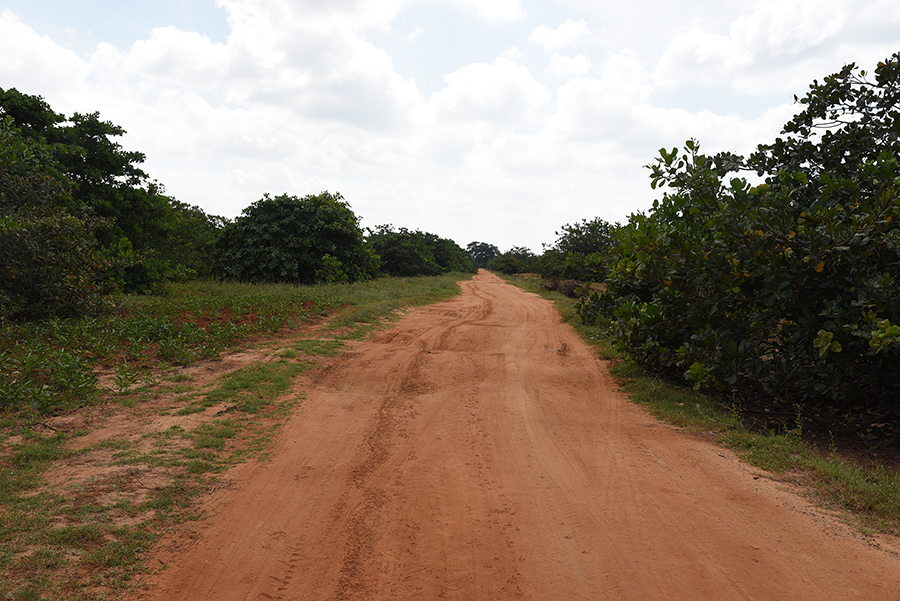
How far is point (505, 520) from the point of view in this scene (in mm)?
3533

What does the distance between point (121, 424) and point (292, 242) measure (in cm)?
1449

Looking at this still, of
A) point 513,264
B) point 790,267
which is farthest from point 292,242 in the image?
point 513,264

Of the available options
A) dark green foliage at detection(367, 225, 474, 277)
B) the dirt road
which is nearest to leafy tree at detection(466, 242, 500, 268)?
dark green foliage at detection(367, 225, 474, 277)

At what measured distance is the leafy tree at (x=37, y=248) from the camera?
8039 mm

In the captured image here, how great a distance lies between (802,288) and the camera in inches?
209

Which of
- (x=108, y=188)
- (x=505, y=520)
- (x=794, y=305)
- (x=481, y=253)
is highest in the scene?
(x=481, y=253)

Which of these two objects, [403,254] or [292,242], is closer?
[292,242]

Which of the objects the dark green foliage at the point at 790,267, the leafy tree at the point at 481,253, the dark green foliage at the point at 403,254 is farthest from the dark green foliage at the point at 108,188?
the leafy tree at the point at 481,253

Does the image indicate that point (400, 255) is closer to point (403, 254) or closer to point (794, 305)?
point (403, 254)

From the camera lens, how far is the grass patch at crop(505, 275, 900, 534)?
3768 mm

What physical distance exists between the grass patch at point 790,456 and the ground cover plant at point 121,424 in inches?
180

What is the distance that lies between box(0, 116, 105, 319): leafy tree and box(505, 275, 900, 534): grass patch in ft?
30.8

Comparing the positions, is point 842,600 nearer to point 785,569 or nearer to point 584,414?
point 785,569

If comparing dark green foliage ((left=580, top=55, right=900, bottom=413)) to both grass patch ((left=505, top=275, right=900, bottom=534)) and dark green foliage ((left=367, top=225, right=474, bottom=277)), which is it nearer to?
grass patch ((left=505, top=275, right=900, bottom=534))
